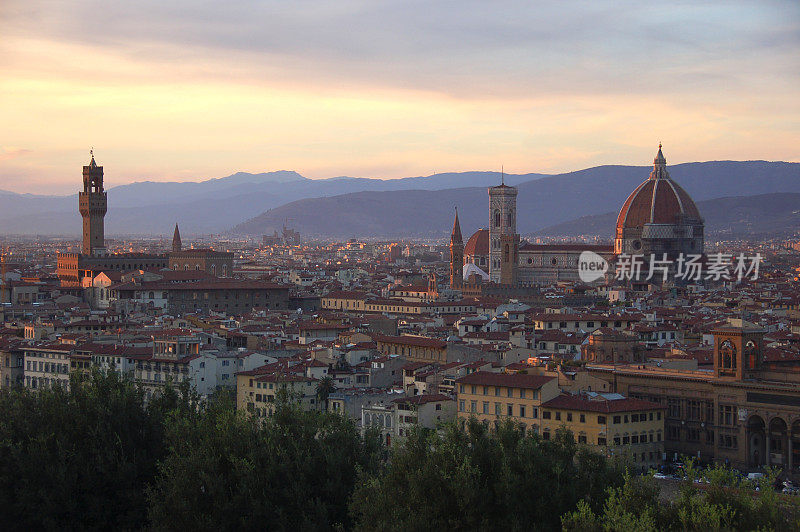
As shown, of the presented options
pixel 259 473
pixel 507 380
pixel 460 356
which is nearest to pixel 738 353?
pixel 507 380

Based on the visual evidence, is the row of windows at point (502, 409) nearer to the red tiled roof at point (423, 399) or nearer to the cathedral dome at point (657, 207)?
the red tiled roof at point (423, 399)

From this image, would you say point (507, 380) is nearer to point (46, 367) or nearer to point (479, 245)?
point (46, 367)

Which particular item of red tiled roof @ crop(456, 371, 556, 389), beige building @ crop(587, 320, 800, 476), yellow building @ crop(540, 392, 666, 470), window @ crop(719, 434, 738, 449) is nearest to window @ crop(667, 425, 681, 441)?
beige building @ crop(587, 320, 800, 476)

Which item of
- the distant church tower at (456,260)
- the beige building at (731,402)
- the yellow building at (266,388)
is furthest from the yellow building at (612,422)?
the distant church tower at (456,260)

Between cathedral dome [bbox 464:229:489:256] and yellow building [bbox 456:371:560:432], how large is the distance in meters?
93.9

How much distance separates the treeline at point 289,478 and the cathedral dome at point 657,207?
91.2 meters

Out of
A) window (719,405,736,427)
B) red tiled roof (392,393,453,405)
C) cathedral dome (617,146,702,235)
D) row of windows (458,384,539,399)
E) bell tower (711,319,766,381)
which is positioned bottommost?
window (719,405,736,427)

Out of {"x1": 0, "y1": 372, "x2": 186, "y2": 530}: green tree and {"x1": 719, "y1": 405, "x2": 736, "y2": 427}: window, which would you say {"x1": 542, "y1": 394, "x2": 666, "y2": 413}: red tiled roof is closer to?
{"x1": 719, "y1": 405, "x2": 736, "y2": 427}: window

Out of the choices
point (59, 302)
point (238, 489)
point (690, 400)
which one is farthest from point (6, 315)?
point (238, 489)

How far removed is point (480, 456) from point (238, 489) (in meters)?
4.87

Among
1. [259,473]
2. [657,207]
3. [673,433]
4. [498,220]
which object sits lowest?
[673,433]

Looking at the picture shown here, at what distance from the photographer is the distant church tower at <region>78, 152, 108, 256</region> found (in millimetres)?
118250

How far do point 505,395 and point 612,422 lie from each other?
364 cm

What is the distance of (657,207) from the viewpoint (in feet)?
406
